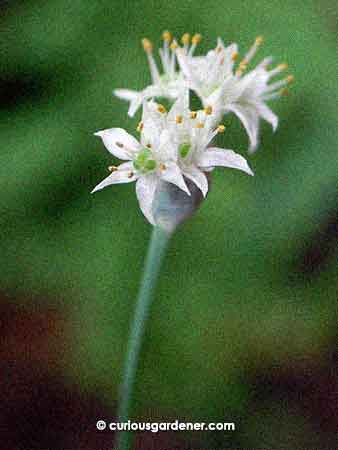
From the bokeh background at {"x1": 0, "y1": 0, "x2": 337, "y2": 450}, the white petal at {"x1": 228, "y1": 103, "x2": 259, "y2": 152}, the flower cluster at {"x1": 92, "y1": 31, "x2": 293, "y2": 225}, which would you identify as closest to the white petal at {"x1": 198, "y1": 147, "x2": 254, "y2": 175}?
the flower cluster at {"x1": 92, "y1": 31, "x2": 293, "y2": 225}

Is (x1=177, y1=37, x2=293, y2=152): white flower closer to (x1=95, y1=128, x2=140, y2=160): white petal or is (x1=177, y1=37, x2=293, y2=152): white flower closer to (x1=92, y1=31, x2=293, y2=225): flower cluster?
(x1=92, y1=31, x2=293, y2=225): flower cluster

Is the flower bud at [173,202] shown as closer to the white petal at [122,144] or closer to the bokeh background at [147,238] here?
the white petal at [122,144]

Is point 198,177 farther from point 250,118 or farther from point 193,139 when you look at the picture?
point 250,118

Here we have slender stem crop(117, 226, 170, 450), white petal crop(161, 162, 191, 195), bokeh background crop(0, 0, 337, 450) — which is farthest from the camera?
bokeh background crop(0, 0, 337, 450)

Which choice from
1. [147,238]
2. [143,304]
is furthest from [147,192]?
[147,238]

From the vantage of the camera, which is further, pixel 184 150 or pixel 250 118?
pixel 250 118

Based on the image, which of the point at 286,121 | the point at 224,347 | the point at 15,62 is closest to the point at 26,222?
the point at 15,62

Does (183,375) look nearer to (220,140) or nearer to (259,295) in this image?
(259,295)
